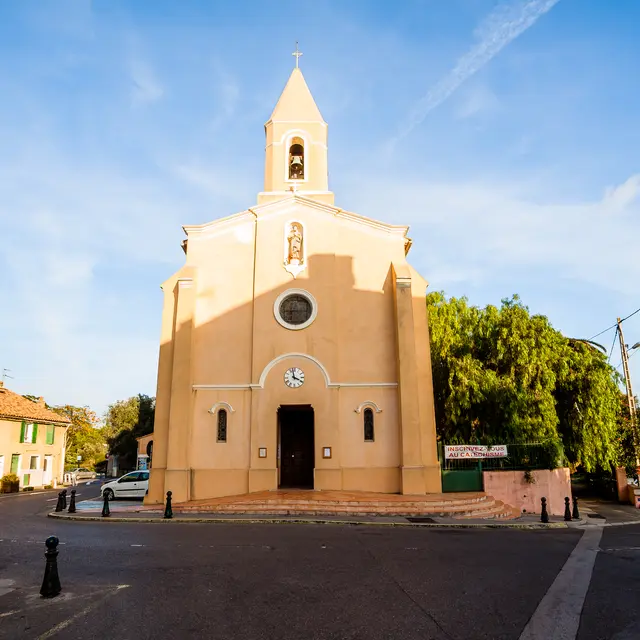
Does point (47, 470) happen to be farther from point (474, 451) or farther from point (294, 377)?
point (474, 451)

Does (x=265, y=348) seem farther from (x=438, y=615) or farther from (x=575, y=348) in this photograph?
(x=575, y=348)

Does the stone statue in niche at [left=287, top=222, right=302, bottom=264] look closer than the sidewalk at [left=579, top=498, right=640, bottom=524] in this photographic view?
No

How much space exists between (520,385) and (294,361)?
11.2 meters

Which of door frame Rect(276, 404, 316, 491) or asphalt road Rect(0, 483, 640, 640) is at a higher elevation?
door frame Rect(276, 404, 316, 491)

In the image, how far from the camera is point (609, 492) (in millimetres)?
29266

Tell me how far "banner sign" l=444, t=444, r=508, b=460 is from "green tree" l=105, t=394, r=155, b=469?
3877 centimetres

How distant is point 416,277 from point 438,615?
16687mm

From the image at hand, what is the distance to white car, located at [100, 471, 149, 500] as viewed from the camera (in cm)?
2384

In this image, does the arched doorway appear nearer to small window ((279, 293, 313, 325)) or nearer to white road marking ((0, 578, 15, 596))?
small window ((279, 293, 313, 325))

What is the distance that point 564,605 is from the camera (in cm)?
→ 701

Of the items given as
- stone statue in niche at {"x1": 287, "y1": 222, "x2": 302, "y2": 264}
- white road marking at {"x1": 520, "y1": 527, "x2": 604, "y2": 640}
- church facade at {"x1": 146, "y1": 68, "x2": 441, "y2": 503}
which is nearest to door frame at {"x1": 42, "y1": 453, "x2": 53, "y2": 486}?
church facade at {"x1": 146, "y1": 68, "x2": 441, "y2": 503}

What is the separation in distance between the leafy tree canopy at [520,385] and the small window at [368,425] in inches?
237

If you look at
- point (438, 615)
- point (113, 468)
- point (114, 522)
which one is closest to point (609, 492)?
point (114, 522)

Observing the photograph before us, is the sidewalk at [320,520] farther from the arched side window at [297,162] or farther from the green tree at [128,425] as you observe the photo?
the green tree at [128,425]
